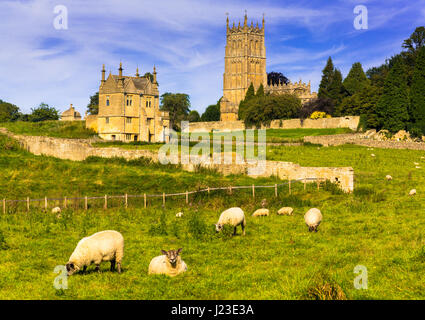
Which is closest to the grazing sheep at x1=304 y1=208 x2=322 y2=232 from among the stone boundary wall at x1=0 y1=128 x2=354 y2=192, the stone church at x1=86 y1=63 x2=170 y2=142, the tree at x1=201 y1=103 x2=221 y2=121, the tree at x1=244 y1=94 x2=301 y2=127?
the stone boundary wall at x1=0 y1=128 x2=354 y2=192

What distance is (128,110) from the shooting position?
197 feet

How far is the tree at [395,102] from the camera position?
2493 inches

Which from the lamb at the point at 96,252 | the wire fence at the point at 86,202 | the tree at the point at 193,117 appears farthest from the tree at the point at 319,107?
the lamb at the point at 96,252

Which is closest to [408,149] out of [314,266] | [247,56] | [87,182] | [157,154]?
[157,154]

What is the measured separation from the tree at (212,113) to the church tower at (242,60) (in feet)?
20.7

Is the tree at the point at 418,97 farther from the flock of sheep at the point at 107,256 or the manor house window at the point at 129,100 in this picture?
the flock of sheep at the point at 107,256

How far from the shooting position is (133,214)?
74.4 feet

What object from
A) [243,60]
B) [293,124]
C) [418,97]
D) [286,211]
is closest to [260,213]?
[286,211]

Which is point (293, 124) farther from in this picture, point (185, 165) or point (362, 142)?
point (185, 165)

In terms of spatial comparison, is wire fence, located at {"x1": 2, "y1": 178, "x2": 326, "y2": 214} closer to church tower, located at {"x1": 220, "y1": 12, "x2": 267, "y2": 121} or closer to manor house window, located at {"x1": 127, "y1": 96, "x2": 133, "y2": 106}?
manor house window, located at {"x1": 127, "y1": 96, "x2": 133, "y2": 106}

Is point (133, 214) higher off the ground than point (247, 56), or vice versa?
point (247, 56)
